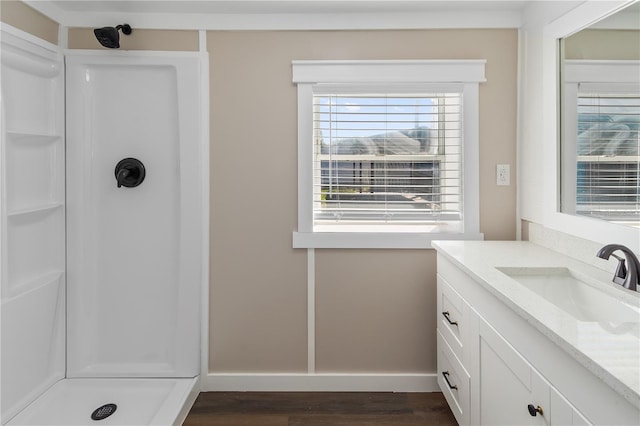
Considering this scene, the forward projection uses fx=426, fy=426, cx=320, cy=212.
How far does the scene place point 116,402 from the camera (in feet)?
7.66

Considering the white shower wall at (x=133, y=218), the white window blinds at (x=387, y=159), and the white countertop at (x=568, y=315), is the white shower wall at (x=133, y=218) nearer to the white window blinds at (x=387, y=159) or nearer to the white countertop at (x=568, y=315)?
the white window blinds at (x=387, y=159)

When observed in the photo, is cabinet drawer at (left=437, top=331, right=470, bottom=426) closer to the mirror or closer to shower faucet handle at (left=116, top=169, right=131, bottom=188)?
the mirror

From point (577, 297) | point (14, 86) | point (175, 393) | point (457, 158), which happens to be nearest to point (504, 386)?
point (577, 297)

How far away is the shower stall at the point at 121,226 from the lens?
2.43m

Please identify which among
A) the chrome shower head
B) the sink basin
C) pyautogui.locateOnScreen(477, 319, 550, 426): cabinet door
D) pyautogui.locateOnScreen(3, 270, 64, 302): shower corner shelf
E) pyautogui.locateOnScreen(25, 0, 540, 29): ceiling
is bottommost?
pyautogui.locateOnScreen(477, 319, 550, 426): cabinet door

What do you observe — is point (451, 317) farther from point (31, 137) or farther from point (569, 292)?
point (31, 137)

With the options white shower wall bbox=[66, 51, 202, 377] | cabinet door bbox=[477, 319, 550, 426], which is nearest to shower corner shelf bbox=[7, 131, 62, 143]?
white shower wall bbox=[66, 51, 202, 377]

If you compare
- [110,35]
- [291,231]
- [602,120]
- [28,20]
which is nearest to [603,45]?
[602,120]

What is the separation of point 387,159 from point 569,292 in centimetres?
120

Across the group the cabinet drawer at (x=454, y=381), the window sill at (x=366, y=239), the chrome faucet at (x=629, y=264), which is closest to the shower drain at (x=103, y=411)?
the window sill at (x=366, y=239)

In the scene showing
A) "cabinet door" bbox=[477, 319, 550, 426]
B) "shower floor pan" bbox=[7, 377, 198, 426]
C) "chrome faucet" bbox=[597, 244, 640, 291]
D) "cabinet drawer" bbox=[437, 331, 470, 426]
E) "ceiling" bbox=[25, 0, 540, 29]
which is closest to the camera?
"cabinet door" bbox=[477, 319, 550, 426]

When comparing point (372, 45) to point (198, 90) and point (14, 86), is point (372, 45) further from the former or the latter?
point (14, 86)

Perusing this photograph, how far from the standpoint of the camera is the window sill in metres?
2.53

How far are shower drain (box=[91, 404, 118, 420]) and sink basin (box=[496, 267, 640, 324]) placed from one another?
2064 millimetres
